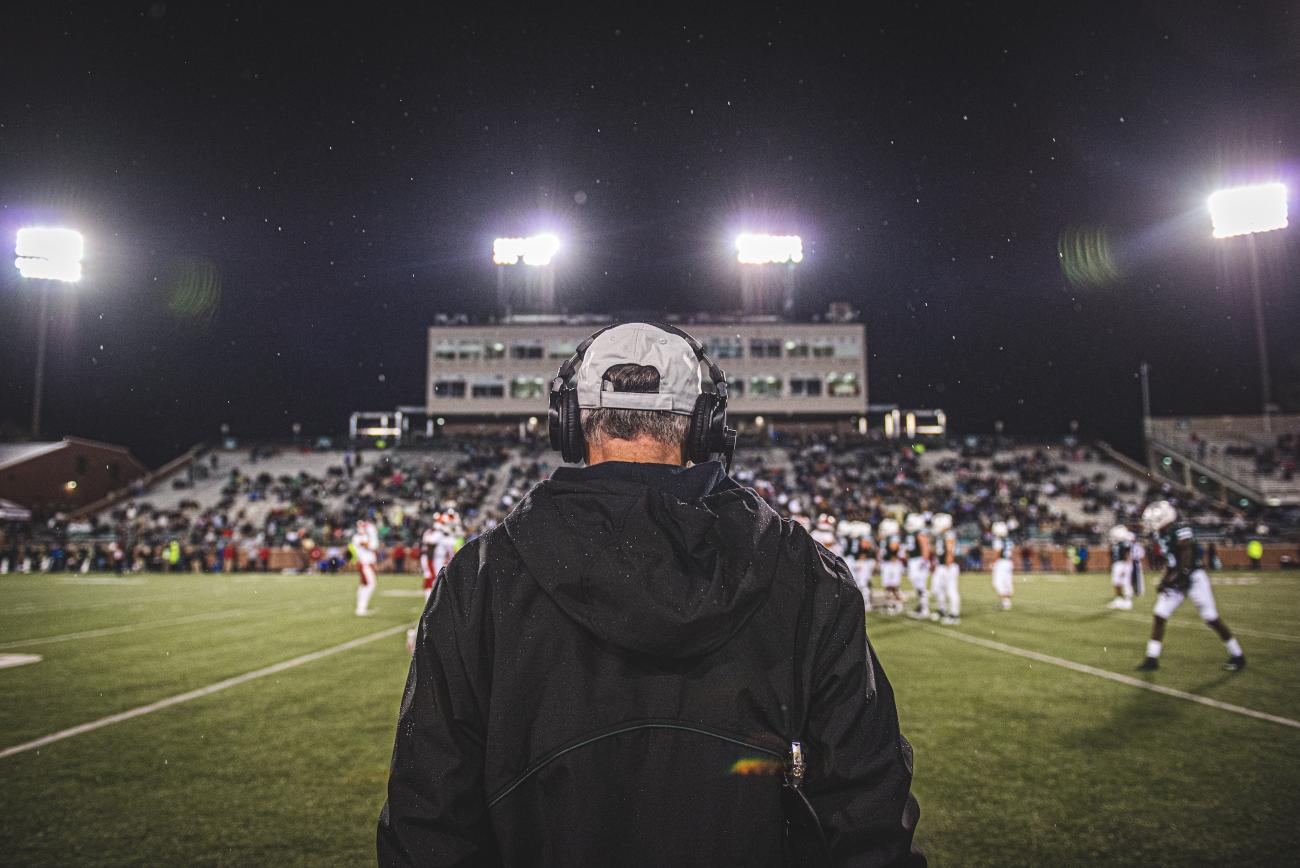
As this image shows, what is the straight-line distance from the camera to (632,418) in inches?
73.1

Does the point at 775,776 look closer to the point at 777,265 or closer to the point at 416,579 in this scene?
the point at 416,579

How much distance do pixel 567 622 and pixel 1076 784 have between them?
5272 millimetres

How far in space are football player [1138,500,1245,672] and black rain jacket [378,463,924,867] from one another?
10.0m

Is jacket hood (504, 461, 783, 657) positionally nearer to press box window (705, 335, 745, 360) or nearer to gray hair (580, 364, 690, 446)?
gray hair (580, 364, 690, 446)

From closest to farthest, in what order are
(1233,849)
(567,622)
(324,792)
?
(567,622) → (1233,849) → (324,792)

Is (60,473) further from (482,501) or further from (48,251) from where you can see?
(482,501)

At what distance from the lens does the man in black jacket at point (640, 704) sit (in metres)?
1.57

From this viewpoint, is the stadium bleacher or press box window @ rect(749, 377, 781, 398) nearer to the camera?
the stadium bleacher

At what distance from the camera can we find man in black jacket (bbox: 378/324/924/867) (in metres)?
1.57

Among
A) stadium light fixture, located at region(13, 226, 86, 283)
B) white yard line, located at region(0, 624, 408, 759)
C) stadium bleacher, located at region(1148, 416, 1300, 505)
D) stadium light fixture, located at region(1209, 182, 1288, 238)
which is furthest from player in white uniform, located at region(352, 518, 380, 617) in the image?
stadium bleacher, located at region(1148, 416, 1300, 505)

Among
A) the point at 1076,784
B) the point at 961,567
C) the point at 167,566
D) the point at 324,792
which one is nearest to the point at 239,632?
the point at 324,792

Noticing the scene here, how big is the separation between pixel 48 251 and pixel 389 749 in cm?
4309

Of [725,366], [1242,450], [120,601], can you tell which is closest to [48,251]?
[120,601]

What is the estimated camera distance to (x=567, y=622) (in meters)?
1.68
